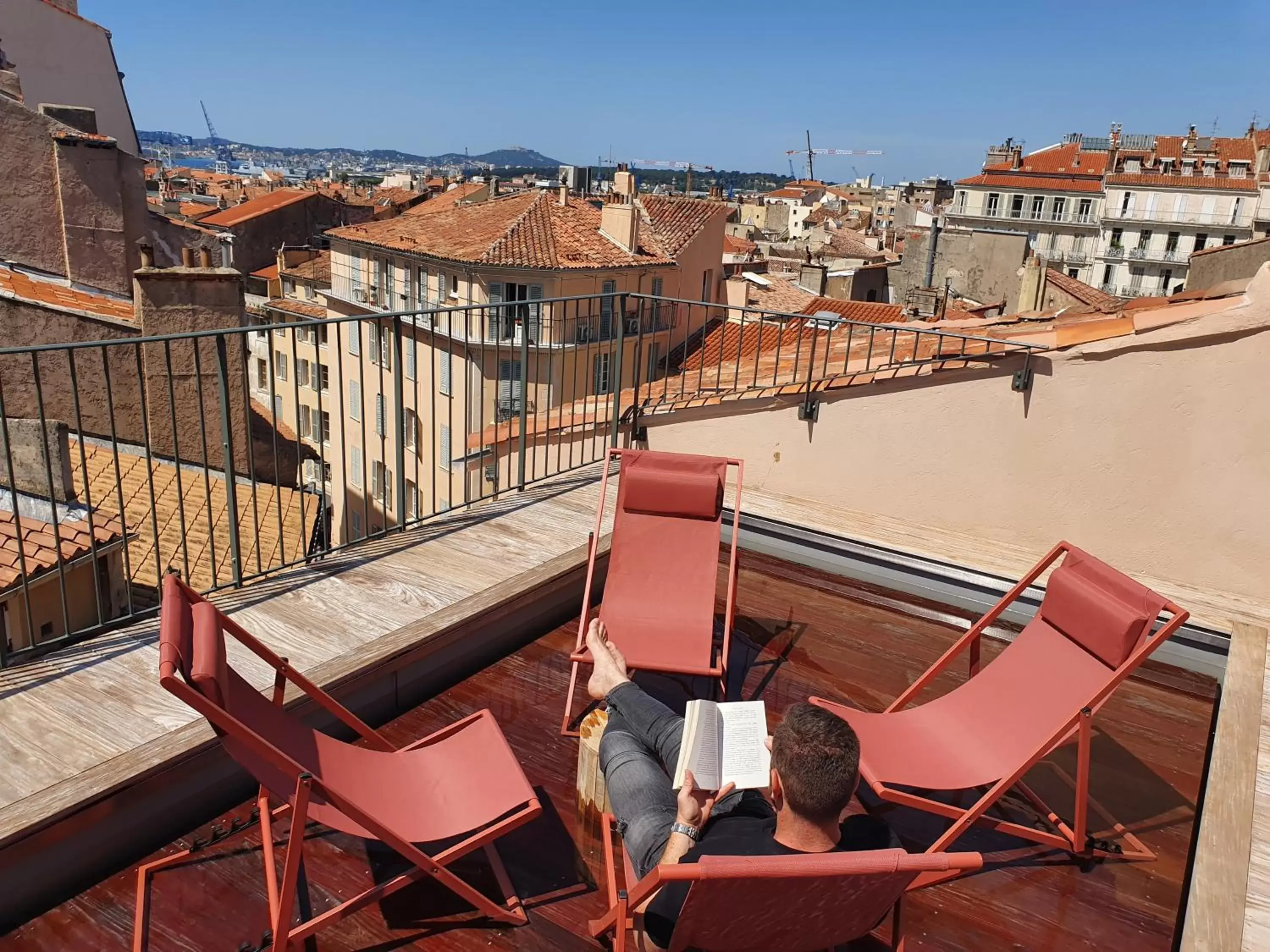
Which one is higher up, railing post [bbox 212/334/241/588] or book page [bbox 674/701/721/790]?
railing post [bbox 212/334/241/588]

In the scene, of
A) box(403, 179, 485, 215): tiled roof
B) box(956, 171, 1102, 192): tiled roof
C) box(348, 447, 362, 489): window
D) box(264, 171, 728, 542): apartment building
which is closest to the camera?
box(348, 447, 362, 489): window

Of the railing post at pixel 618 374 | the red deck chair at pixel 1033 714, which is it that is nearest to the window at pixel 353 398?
the railing post at pixel 618 374

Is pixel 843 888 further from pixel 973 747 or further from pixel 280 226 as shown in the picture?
pixel 280 226

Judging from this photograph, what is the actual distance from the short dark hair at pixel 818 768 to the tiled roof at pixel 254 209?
137 feet

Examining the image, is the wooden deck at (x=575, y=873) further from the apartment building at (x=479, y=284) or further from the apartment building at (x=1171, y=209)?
the apartment building at (x=1171, y=209)

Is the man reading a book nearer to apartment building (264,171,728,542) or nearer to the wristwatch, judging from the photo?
the wristwatch

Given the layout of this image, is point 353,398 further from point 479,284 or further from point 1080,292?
point 1080,292

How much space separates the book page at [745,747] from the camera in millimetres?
2361

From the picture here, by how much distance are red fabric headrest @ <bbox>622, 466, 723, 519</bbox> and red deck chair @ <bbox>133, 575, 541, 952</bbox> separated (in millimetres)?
1468

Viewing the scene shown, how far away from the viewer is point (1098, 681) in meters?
2.83

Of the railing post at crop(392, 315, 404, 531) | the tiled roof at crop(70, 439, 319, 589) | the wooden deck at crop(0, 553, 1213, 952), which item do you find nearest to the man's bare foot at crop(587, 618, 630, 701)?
the wooden deck at crop(0, 553, 1213, 952)

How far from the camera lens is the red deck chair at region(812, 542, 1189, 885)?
269 cm

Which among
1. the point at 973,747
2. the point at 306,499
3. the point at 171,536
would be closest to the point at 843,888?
the point at 973,747

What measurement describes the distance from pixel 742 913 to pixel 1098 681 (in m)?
1.62
